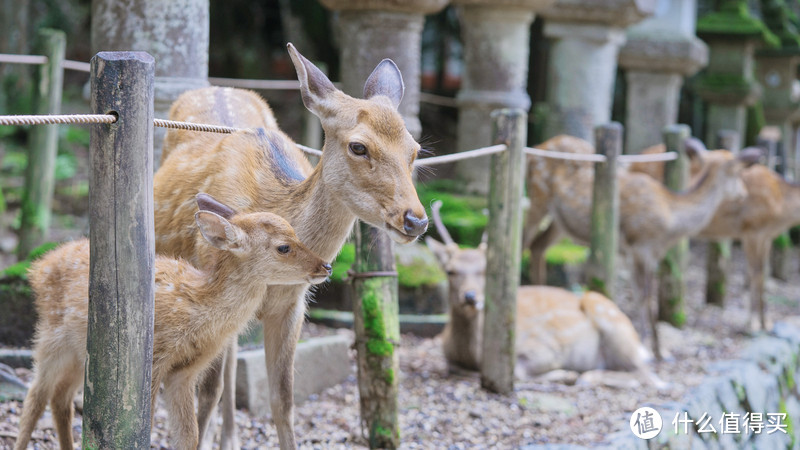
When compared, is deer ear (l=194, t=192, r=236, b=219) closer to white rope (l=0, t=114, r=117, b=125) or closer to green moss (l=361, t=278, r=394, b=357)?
white rope (l=0, t=114, r=117, b=125)

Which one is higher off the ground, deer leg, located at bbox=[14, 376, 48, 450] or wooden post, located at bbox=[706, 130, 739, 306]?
deer leg, located at bbox=[14, 376, 48, 450]

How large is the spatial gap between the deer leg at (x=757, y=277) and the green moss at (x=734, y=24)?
435cm

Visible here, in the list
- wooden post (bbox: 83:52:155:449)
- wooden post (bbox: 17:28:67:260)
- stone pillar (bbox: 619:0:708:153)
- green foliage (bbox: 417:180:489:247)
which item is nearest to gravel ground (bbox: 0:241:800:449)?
wooden post (bbox: 83:52:155:449)

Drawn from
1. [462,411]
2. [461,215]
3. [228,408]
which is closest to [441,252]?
[462,411]

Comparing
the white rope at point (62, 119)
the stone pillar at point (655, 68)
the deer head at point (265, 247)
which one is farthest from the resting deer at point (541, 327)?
the stone pillar at point (655, 68)

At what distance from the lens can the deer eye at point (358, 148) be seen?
3469mm

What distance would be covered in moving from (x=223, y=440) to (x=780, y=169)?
1016 centimetres

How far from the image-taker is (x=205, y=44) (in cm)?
520

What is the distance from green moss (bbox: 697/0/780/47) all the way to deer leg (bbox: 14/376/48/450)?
11719 mm

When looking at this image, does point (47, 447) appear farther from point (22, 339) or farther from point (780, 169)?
point (780, 169)

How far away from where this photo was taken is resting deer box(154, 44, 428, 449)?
345cm

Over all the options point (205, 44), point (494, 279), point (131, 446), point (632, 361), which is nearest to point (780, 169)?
point (632, 361)

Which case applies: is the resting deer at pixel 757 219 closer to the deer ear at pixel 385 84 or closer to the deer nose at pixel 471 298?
the deer nose at pixel 471 298

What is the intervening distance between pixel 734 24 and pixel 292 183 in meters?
11.0
